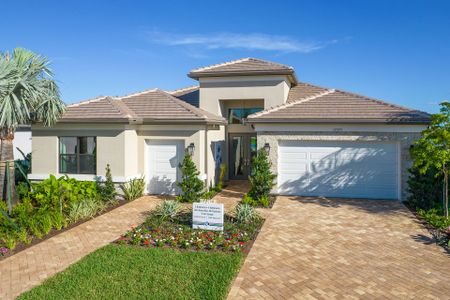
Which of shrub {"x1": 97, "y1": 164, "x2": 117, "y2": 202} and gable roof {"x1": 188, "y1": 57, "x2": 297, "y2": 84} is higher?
gable roof {"x1": 188, "y1": 57, "x2": 297, "y2": 84}

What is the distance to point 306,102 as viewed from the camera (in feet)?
52.5

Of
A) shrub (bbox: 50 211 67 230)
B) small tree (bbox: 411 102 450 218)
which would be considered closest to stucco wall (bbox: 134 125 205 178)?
shrub (bbox: 50 211 67 230)

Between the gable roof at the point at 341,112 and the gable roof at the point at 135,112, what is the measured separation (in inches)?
112

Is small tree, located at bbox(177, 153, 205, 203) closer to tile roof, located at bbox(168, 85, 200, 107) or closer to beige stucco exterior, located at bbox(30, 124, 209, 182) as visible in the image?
beige stucco exterior, located at bbox(30, 124, 209, 182)

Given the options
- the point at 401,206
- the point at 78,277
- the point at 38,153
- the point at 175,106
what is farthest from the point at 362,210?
the point at 38,153

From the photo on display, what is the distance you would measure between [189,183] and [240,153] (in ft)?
22.1

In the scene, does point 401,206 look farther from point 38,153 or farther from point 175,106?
point 38,153

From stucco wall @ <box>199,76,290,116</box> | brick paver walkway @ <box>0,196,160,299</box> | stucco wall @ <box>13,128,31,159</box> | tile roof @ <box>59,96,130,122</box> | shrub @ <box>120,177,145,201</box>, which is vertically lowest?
brick paver walkway @ <box>0,196,160,299</box>

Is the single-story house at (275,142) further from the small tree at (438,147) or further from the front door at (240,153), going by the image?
the front door at (240,153)

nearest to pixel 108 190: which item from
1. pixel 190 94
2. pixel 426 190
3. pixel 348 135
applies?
pixel 190 94

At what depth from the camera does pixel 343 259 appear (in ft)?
26.2

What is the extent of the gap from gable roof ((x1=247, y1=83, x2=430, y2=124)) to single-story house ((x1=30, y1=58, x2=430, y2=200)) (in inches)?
1.6

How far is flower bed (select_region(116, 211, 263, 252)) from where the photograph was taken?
8805 millimetres

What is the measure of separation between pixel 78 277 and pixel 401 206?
11766mm
